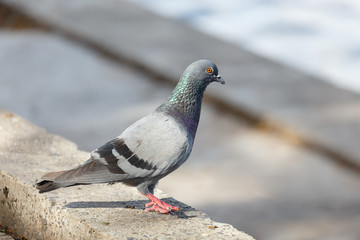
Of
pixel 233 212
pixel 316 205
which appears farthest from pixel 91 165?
pixel 316 205

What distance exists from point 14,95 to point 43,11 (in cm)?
188

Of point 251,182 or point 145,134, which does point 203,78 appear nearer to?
point 145,134

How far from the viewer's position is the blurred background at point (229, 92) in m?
4.63

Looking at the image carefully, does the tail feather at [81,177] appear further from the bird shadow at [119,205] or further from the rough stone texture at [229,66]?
the rough stone texture at [229,66]

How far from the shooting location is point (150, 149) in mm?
2543

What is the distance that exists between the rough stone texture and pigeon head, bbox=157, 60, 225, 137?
103 inches

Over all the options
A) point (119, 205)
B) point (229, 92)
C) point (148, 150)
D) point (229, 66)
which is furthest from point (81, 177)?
point (229, 66)

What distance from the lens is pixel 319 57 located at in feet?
25.0

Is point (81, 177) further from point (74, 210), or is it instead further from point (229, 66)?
point (229, 66)

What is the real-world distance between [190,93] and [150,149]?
0.81ft

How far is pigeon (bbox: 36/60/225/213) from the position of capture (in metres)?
2.54

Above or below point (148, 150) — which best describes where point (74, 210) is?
below

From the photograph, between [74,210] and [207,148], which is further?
Result: [207,148]

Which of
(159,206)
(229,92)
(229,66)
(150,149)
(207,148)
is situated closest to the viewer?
→ (150,149)
